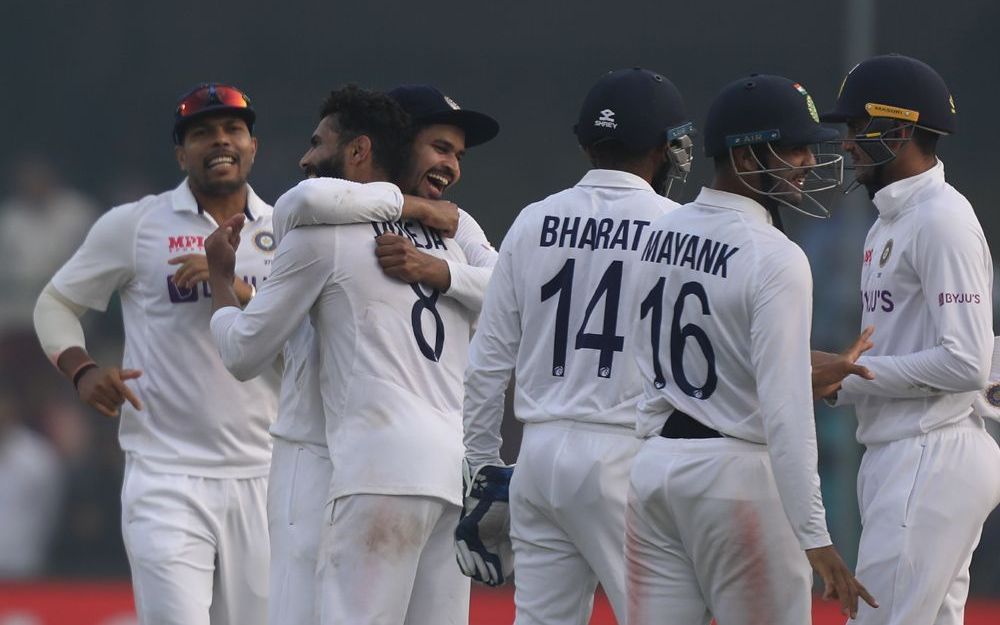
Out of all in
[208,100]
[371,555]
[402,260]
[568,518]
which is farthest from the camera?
[208,100]

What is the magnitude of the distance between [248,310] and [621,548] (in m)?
1.13

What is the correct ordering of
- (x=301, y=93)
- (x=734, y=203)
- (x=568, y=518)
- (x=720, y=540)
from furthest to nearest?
(x=301, y=93)
(x=568, y=518)
(x=734, y=203)
(x=720, y=540)

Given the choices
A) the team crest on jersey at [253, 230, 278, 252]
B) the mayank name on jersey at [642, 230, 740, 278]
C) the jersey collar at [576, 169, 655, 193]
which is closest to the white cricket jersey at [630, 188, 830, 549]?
the mayank name on jersey at [642, 230, 740, 278]

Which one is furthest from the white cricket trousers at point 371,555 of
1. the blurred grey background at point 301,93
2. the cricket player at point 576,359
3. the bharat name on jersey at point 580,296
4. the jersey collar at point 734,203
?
the blurred grey background at point 301,93

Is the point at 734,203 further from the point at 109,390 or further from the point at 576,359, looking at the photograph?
the point at 109,390

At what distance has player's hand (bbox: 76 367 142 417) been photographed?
5.34m

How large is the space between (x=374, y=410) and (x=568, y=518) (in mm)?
585

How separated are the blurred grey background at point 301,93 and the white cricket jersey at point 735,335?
5756mm

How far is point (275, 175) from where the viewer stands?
9648mm

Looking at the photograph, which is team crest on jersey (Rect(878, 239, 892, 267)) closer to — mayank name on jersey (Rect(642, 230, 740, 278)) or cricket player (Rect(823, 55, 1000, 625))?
cricket player (Rect(823, 55, 1000, 625))

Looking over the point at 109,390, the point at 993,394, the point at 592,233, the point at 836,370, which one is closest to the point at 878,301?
the point at 993,394

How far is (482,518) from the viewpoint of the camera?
14.4 feet

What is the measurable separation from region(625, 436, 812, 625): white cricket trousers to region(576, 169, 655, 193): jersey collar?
0.79 m

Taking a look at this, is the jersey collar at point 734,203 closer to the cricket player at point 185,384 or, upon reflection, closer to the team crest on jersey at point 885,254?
the team crest on jersey at point 885,254
